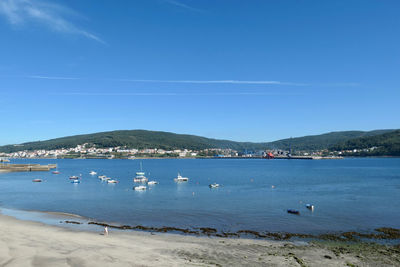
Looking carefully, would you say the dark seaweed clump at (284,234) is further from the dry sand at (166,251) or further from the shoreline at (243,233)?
the dry sand at (166,251)

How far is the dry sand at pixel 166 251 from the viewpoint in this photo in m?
20.7

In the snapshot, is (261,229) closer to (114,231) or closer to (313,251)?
(313,251)

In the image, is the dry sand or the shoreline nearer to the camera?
the dry sand

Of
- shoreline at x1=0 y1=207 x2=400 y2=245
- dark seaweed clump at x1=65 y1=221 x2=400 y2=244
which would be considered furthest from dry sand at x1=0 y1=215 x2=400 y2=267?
dark seaweed clump at x1=65 y1=221 x2=400 y2=244

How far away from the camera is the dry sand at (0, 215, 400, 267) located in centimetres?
2070

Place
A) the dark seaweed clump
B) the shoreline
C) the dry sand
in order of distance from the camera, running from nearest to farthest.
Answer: the dry sand
the shoreline
the dark seaweed clump

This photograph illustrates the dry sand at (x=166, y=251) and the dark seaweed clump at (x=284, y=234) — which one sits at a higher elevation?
the dry sand at (x=166, y=251)

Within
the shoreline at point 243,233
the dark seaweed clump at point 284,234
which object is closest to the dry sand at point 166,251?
the shoreline at point 243,233

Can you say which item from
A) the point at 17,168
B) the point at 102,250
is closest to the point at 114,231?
the point at 102,250

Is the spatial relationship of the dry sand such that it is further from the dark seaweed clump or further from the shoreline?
the dark seaweed clump

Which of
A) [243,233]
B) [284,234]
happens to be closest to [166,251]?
[243,233]

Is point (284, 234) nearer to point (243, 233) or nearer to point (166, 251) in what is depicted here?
point (243, 233)

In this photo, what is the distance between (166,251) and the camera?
23375 millimetres

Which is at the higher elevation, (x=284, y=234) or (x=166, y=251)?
(x=166, y=251)
